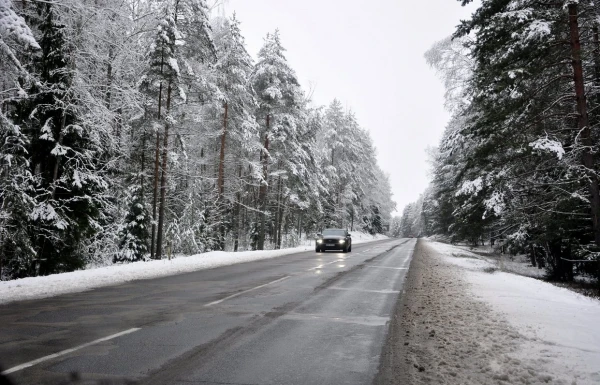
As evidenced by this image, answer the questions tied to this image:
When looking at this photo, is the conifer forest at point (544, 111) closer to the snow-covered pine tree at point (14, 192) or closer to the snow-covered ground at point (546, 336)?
the snow-covered ground at point (546, 336)

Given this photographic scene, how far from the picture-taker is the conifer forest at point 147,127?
37.9 feet

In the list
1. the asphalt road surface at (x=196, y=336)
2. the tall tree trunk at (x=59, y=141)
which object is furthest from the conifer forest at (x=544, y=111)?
the tall tree trunk at (x=59, y=141)

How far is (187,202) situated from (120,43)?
12160 mm

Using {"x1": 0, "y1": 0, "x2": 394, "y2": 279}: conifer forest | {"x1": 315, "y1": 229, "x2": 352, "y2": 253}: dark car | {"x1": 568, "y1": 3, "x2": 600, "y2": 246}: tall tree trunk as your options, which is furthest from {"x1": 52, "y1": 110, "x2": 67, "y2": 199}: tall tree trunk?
{"x1": 315, "y1": 229, "x2": 352, "y2": 253}: dark car

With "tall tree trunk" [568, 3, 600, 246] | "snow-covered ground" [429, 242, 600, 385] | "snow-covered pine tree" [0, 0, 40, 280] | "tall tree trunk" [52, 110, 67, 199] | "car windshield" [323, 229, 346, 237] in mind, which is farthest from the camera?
"car windshield" [323, 229, 346, 237]

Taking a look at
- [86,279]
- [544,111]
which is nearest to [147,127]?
[86,279]

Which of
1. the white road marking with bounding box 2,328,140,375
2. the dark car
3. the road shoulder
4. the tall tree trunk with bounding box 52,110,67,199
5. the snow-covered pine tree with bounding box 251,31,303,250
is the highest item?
the snow-covered pine tree with bounding box 251,31,303,250

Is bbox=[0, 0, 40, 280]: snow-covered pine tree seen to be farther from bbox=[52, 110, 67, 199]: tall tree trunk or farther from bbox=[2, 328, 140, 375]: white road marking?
bbox=[2, 328, 140, 375]: white road marking

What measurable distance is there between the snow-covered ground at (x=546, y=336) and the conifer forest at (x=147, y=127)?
3827 mm

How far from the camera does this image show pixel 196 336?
5742 millimetres

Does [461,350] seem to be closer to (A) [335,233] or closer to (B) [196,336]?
(B) [196,336]

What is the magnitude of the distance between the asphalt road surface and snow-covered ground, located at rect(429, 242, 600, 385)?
72.2 inches

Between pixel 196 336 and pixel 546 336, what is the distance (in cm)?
550

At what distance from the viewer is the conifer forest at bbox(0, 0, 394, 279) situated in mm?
11555
